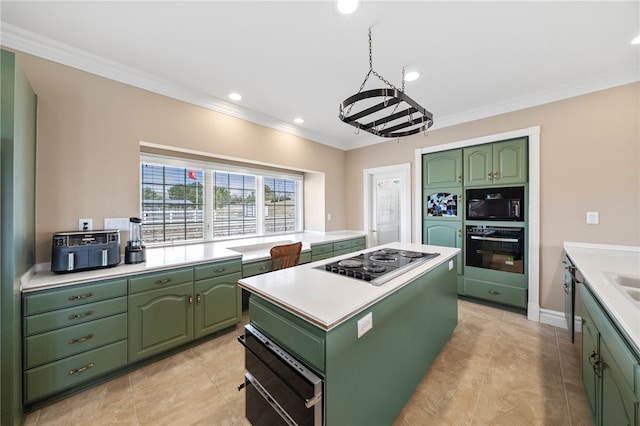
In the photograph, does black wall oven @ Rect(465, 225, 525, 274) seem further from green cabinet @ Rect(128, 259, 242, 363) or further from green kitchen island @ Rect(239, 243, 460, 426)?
green cabinet @ Rect(128, 259, 242, 363)

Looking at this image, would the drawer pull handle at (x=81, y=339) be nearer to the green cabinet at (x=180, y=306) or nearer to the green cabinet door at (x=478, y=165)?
the green cabinet at (x=180, y=306)

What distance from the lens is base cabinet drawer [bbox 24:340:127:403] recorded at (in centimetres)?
154

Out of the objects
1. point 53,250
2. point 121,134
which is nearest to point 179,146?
point 121,134

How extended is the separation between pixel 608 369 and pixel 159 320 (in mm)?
2911

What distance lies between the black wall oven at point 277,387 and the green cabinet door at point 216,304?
109cm

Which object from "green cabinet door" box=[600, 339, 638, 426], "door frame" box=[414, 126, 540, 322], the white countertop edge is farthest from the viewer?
"door frame" box=[414, 126, 540, 322]

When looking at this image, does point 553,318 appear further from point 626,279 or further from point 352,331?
point 352,331

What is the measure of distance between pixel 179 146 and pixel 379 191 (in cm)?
332

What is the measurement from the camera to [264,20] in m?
1.67

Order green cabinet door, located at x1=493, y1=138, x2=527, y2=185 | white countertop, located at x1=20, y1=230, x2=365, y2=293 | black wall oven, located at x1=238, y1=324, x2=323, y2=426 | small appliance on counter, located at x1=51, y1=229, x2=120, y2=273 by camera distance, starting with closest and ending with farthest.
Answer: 1. black wall oven, located at x1=238, y1=324, x2=323, y2=426
2. white countertop, located at x1=20, y1=230, x2=365, y2=293
3. small appliance on counter, located at x1=51, y1=229, x2=120, y2=273
4. green cabinet door, located at x1=493, y1=138, x2=527, y2=185

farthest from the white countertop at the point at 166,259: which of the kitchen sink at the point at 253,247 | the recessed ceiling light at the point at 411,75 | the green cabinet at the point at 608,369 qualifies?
the green cabinet at the point at 608,369

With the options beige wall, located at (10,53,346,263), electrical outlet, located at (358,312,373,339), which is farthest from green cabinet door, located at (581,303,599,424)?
beige wall, located at (10,53,346,263)

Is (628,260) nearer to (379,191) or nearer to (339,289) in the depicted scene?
(339,289)

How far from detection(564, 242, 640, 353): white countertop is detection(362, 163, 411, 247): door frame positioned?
1.87 meters
